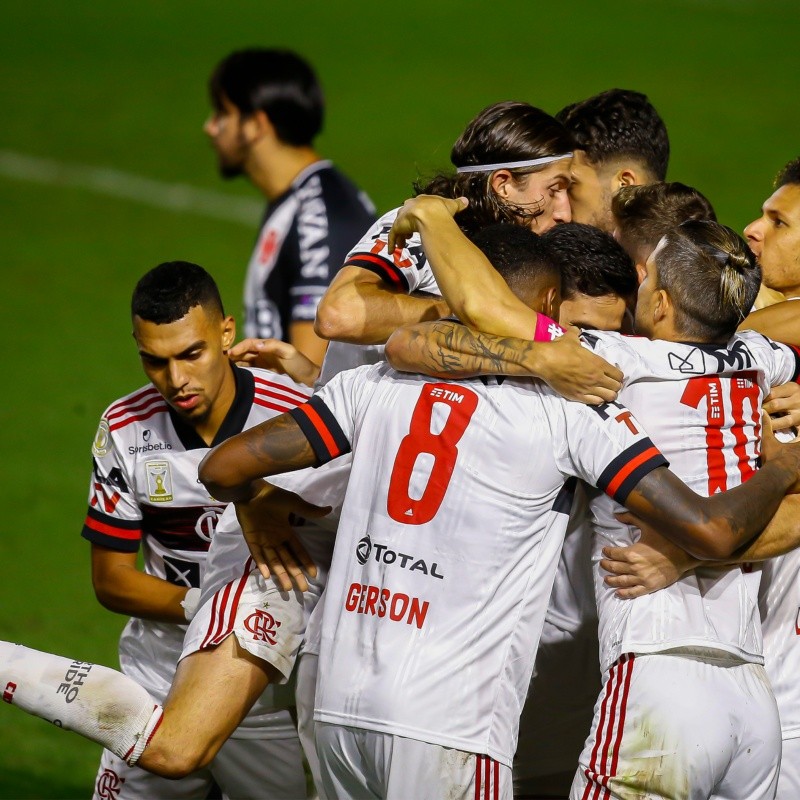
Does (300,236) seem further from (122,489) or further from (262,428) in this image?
(262,428)

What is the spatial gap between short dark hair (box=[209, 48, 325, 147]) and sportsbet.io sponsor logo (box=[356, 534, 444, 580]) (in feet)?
17.1

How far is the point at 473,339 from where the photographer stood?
3957 millimetres

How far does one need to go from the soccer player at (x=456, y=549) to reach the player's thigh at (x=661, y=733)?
268 millimetres

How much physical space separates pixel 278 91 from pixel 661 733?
5874 millimetres

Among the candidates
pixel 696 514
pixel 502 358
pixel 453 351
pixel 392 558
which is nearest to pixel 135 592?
pixel 392 558

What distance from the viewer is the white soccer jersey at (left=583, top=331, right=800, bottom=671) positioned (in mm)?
3982

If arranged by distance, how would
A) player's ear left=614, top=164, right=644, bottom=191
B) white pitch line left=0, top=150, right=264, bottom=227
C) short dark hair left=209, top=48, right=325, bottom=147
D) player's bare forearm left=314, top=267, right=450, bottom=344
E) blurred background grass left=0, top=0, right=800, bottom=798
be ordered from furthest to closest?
white pitch line left=0, top=150, right=264, bottom=227
blurred background grass left=0, top=0, right=800, bottom=798
short dark hair left=209, top=48, right=325, bottom=147
player's ear left=614, top=164, right=644, bottom=191
player's bare forearm left=314, top=267, right=450, bottom=344

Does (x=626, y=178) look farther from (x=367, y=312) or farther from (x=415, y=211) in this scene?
(x=415, y=211)

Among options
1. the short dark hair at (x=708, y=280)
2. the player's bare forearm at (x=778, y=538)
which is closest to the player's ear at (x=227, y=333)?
the short dark hair at (x=708, y=280)

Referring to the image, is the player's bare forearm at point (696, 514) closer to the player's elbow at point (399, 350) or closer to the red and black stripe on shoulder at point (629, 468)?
the red and black stripe on shoulder at point (629, 468)

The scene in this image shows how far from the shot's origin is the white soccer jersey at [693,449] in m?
3.98

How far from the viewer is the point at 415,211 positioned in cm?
422

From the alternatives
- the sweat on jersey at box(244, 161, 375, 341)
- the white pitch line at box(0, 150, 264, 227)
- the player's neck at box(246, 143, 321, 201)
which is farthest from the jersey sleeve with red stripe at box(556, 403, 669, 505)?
the white pitch line at box(0, 150, 264, 227)

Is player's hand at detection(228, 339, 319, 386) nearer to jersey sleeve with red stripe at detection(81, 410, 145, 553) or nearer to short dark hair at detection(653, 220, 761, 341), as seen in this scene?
jersey sleeve with red stripe at detection(81, 410, 145, 553)
